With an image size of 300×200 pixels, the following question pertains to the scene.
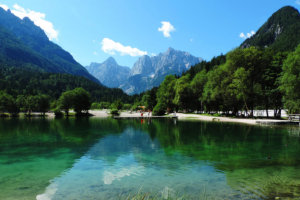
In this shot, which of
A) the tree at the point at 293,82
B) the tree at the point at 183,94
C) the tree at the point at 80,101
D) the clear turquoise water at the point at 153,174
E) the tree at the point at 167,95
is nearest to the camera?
the clear turquoise water at the point at 153,174

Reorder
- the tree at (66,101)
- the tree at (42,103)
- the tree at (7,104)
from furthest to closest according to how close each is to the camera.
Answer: the tree at (42,103)
the tree at (7,104)
the tree at (66,101)

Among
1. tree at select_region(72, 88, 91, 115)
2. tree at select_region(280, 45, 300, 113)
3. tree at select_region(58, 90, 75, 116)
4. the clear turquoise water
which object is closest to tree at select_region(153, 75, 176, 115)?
tree at select_region(72, 88, 91, 115)

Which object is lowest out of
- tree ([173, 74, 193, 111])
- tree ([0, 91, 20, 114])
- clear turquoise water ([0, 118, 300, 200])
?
clear turquoise water ([0, 118, 300, 200])

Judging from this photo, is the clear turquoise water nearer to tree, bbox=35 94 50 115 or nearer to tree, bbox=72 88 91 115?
tree, bbox=72 88 91 115

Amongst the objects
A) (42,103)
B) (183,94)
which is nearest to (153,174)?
(183,94)

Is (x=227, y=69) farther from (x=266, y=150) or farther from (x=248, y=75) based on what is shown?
(x=266, y=150)

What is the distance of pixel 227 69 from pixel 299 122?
2572cm

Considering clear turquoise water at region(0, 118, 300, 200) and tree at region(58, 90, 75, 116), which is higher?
tree at region(58, 90, 75, 116)

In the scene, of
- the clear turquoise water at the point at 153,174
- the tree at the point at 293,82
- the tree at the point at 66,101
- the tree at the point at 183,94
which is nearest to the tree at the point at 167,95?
the tree at the point at 183,94

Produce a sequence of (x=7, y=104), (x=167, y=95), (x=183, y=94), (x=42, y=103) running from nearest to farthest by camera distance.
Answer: (x=183, y=94) → (x=167, y=95) → (x=7, y=104) → (x=42, y=103)

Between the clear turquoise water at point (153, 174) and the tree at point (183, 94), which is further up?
the tree at point (183, 94)

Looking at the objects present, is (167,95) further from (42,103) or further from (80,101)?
(42,103)

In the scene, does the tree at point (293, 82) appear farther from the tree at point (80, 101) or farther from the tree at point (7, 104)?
the tree at point (7, 104)

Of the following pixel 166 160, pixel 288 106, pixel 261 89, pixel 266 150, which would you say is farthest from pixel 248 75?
pixel 166 160
